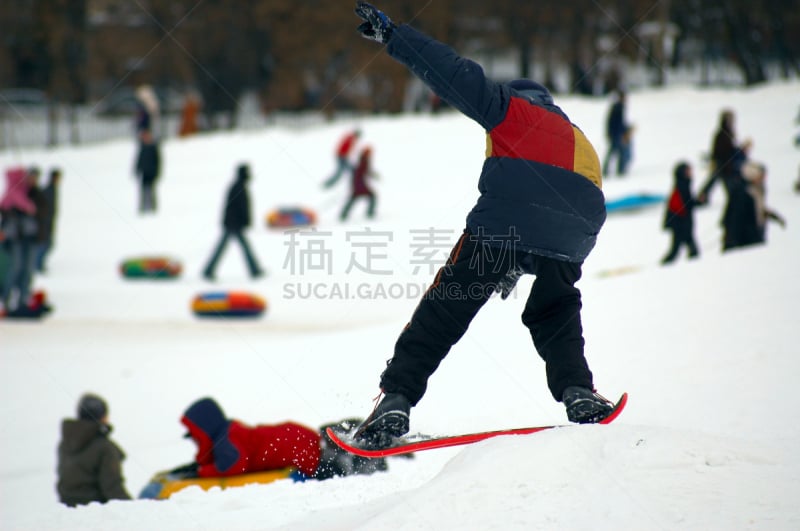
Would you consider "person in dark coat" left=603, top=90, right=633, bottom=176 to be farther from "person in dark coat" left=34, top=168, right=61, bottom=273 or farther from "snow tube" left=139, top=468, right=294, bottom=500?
"snow tube" left=139, top=468, right=294, bottom=500

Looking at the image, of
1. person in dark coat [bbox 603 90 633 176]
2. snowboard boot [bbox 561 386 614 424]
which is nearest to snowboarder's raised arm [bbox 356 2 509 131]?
snowboard boot [bbox 561 386 614 424]

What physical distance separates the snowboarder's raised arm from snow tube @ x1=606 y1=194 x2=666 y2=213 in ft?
37.4

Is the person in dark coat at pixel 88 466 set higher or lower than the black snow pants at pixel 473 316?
lower

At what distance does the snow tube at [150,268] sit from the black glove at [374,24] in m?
9.60

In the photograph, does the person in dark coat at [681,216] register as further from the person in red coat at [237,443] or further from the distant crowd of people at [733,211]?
the person in red coat at [237,443]

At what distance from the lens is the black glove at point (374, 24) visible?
132 inches

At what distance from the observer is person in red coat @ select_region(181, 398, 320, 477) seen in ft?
16.7

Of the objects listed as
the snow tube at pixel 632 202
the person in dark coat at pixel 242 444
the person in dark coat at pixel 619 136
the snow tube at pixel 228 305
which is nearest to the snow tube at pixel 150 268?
the snow tube at pixel 228 305

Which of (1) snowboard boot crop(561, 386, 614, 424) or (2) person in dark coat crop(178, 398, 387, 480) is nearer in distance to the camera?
(1) snowboard boot crop(561, 386, 614, 424)

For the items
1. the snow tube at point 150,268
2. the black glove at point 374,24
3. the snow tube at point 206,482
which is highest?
the black glove at point 374,24

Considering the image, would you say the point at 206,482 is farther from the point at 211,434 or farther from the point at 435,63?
the point at 435,63

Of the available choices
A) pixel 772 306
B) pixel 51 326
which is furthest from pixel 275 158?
pixel 772 306

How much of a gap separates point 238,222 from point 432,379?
265 inches

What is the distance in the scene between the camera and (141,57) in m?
35.0
